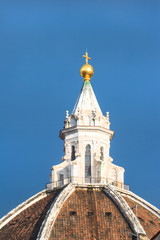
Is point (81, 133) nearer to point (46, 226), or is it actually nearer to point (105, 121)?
point (105, 121)

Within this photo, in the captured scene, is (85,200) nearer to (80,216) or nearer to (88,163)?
(80,216)

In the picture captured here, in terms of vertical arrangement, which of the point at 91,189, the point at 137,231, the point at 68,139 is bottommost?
the point at 137,231

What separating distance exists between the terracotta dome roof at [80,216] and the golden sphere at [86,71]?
36.3 ft

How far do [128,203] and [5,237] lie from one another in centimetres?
977

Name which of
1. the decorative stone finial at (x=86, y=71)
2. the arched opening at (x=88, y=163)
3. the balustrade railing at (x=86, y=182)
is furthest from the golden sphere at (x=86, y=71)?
the balustrade railing at (x=86, y=182)

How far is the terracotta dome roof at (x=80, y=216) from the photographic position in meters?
61.9

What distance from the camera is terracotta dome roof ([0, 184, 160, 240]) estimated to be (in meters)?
61.9

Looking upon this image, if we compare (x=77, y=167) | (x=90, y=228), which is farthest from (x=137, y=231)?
(x=77, y=167)

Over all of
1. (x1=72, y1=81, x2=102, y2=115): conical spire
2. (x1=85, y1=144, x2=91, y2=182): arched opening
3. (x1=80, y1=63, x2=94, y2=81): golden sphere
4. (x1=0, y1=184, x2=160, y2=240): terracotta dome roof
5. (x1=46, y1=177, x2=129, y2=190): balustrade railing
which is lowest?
(x1=0, y1=184, x2=160, y2=240): terracotta dome roof

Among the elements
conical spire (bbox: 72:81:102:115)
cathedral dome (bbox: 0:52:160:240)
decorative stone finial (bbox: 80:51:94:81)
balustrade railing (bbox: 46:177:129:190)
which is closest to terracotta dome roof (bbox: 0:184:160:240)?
cathedral dome (bbox: 0:52:160:240)

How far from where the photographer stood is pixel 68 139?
71938 mm

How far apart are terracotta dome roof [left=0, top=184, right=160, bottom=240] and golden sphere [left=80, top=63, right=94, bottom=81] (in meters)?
11.1

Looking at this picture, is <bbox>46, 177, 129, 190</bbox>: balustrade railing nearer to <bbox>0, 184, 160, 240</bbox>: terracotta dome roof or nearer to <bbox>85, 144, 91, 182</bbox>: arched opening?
<bbox>85, 144, 91, 182</bbox>: arched opening

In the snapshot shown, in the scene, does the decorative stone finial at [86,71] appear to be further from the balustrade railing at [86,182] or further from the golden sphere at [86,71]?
the balustrade railing at [86,182]
